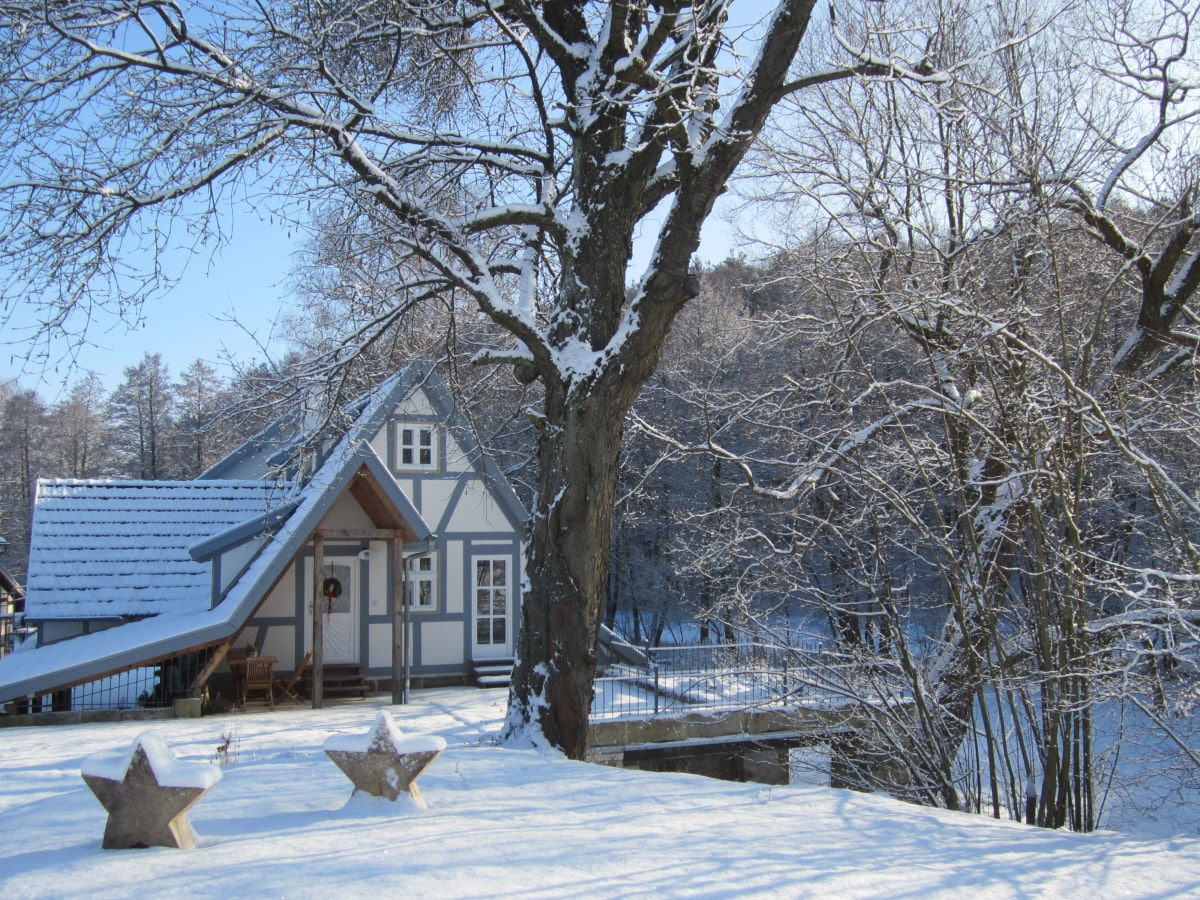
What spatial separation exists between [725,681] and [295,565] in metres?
8.50

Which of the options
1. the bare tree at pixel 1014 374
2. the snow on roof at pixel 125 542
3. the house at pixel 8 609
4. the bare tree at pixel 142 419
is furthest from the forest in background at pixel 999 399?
the bare tree at pixel 142 419

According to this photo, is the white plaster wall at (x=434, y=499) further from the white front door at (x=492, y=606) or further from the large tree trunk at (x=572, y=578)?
the large tree trunk at (x=572, y=578)

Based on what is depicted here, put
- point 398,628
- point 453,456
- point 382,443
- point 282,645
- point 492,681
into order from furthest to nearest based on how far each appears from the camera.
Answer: point 453,456 < point 382,443 < point 492,681 < point 282,645 < point 398,628

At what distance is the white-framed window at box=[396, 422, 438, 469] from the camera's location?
20.7 m

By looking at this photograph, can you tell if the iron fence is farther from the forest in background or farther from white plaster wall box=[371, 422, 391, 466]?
the forest in background

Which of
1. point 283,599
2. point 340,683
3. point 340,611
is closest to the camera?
point 340,683

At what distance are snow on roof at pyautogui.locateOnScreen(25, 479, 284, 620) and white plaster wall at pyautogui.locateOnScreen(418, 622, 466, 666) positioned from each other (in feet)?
13.8

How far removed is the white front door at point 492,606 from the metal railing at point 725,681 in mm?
2430

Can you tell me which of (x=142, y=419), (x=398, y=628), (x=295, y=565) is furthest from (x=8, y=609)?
(x=398, y=628)

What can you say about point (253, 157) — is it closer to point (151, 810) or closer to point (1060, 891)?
point (151, 810)

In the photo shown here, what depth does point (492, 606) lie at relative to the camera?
20.7 metres

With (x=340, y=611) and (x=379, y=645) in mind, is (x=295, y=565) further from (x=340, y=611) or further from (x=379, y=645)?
(x=379, y=645)

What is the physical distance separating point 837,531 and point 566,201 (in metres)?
4.33

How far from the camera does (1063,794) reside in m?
7.96
